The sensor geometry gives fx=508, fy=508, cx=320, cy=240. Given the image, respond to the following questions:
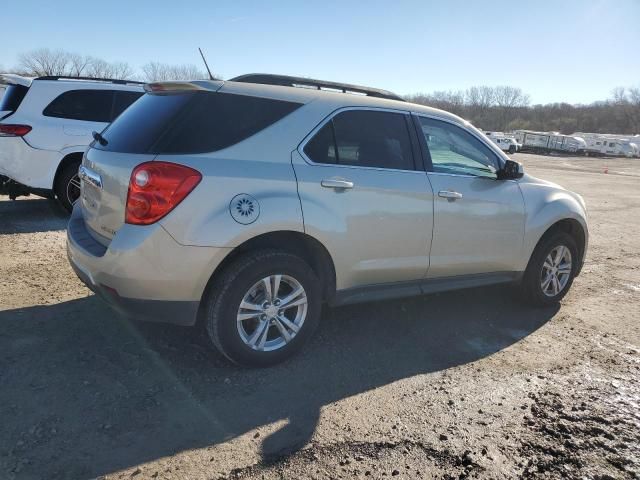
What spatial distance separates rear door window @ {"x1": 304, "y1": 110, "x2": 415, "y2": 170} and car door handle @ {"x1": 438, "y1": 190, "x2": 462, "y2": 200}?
0.31 metres

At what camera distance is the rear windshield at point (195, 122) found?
313cm

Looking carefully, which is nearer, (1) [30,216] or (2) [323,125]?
(2) [323,125]

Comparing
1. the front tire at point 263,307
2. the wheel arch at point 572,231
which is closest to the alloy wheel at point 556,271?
the wheel arch at point 572,231

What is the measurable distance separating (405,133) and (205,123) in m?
1.63

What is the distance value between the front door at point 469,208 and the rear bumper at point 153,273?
6.28 ft

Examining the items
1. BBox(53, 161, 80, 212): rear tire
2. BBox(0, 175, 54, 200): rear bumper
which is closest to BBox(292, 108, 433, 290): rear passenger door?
BBox(53, 161, 80, 212): rear tire

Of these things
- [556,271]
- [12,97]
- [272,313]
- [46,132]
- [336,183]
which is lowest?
[556,271]

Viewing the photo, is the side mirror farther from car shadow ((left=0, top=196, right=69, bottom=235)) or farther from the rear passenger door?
car shadow ((left=0, top=196, right=69, bottom=235))

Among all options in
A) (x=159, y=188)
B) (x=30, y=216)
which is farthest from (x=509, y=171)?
(x=30, y=216)

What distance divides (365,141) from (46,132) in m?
5.31

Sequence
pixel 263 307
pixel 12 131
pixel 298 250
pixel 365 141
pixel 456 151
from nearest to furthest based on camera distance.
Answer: pixel 263 307 < pixel 298 250 < pixel 365 141 < pixel 456 151 < pixel 12 131

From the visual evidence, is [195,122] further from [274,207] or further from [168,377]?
[168,377]

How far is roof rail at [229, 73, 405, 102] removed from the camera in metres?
3.74

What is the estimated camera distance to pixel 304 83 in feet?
12.8
